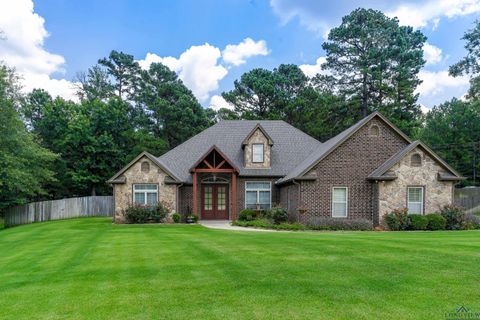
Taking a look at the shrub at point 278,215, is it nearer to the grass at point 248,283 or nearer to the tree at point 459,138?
the grass at point 248,283

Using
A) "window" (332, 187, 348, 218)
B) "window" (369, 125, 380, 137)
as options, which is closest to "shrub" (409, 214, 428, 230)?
"window" (332, 187, 348, 218)

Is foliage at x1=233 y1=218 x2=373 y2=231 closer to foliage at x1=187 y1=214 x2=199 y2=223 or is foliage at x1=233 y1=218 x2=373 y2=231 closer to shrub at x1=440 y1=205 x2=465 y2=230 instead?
shrub at x1=440 y1=205 x2=465 y2=230

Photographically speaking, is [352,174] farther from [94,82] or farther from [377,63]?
[94,82]

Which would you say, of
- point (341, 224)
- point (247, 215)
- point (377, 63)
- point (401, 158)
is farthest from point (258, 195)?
point (377, 63)

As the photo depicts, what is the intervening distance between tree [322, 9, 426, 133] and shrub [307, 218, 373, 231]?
22.6 m

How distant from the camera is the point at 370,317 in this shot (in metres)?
4.67

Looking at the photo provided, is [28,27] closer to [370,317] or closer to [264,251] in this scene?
[264,251]

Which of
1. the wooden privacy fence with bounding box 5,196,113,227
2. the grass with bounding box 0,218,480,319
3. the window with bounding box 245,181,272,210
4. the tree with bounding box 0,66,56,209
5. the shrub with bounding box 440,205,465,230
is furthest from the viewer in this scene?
the wooden privacy fence with bounding box 5,196,113,227

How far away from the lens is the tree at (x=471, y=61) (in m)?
36.9

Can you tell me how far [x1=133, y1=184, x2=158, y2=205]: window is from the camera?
2194 cm

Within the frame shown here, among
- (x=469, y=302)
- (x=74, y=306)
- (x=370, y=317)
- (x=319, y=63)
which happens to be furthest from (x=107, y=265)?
(x=319, y=63)

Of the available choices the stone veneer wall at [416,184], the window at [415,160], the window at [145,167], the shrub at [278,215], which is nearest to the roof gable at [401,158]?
the stone veneer wall at [416,184]

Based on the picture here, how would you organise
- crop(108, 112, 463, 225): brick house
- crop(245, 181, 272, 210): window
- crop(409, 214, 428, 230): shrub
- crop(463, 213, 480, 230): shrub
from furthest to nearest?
crop(245, 181, 272, 210): window, crop(108, 112, 463, 225): brick house, crop(463, 213, 480, 230): shrub, crop(409, 214, 428, 230): shrub

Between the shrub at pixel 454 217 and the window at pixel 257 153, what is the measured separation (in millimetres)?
10917
